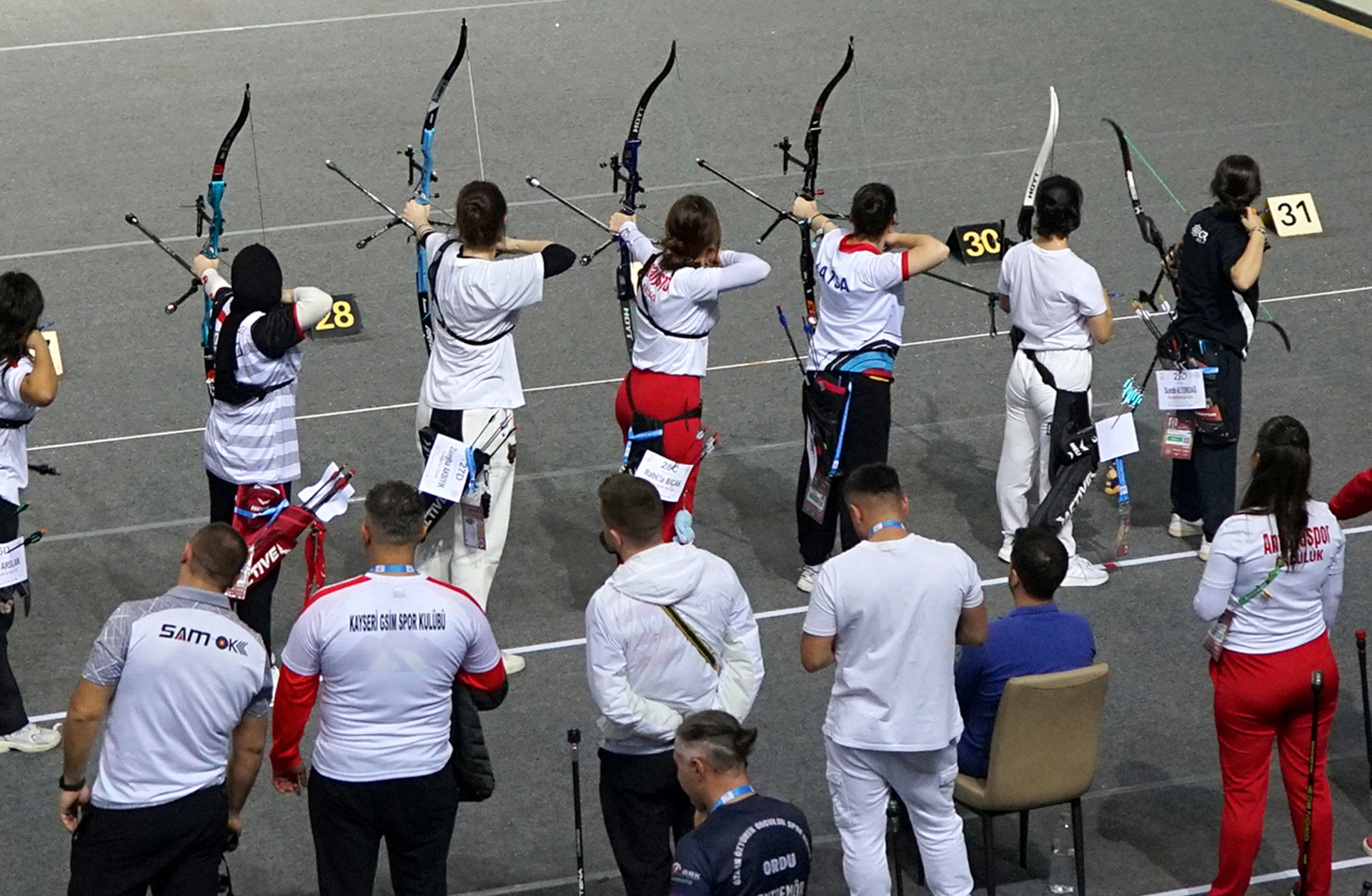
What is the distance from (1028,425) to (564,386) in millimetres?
2488

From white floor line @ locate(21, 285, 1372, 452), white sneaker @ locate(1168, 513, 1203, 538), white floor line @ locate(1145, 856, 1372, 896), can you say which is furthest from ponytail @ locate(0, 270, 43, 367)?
white sneaker @ locate(1168, 513, 1203, 538)

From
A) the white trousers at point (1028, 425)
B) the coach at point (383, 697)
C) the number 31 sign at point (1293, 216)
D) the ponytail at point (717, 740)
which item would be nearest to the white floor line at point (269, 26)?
the number 31 sign at point (1293, 216)

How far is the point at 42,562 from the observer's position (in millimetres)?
6523

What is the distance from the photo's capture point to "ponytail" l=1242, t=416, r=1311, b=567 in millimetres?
4176

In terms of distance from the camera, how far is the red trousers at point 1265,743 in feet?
13.9

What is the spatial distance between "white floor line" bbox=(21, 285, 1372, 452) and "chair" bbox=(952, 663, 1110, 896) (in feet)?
10.6

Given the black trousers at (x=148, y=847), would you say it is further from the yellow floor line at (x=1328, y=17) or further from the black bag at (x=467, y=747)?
the yellow floor line at (x=1328, y=17)

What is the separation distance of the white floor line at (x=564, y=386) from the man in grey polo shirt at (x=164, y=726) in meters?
3.93

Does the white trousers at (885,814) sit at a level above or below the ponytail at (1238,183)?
below

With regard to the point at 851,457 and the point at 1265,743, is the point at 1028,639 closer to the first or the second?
the point at 1265,743

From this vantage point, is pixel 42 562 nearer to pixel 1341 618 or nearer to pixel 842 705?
pixel 842 705

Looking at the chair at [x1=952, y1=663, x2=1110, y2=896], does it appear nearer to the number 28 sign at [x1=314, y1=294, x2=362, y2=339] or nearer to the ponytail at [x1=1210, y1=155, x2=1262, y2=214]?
the ponytail at [x1=1210, y1=155, x2=1262, y2=214]

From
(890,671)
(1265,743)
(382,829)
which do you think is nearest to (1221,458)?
(1265,743)

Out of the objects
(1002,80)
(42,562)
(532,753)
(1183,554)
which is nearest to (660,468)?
(532,753)
